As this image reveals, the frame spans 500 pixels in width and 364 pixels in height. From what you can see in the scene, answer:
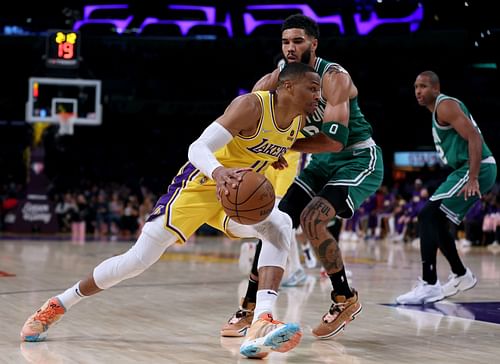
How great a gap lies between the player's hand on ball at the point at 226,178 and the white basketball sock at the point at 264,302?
1.89 ft

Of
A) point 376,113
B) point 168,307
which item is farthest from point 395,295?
point 376,113

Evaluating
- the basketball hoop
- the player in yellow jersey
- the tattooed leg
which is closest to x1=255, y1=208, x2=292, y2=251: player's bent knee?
the player in yellow jersey

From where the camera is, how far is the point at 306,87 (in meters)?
4.25

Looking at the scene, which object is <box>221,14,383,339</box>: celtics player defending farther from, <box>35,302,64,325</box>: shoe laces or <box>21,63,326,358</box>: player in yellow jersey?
<box>35,302,64,325</box>: shoe laces

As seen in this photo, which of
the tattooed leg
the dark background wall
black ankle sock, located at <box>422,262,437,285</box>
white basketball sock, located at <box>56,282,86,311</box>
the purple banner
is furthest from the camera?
the purple banner

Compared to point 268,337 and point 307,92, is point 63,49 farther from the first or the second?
point 268,337

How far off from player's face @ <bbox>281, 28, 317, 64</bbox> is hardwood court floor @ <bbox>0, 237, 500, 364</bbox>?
1.66m

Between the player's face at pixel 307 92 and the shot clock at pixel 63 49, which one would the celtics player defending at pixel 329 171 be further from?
the shot clock at pixel 63 49

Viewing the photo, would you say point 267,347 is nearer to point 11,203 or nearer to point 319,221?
point 319,221

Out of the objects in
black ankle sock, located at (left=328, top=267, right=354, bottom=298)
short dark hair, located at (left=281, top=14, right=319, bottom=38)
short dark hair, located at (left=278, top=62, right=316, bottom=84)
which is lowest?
black ankle sock, located at (left=328, top=267, right=354, bottom=298)

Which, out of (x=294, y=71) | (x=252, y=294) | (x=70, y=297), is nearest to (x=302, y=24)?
(x=294, y=71)

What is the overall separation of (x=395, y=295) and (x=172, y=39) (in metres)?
Result: 22.0

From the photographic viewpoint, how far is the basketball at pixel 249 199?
3.84m

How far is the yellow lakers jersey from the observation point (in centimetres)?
423
